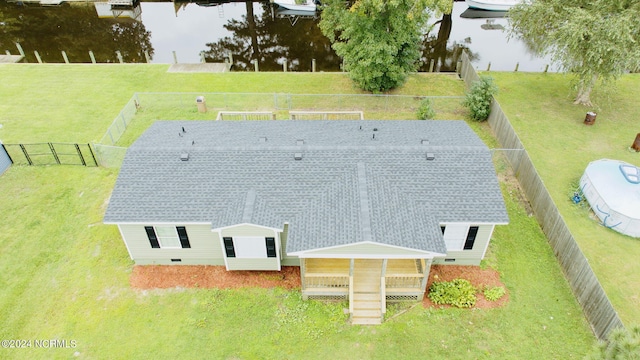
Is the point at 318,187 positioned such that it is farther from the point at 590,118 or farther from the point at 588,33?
the point at 590,118

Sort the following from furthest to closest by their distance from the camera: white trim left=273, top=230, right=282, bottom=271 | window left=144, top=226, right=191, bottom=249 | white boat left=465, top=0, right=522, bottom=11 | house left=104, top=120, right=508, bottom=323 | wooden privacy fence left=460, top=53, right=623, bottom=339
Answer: white boat left=465, top=0, right=522, bottom=11, window left=144, top=226, right=191, bottom=249, white trim left=273, top=230, right=282, bottom=271, house left=104, top=120, right=508, bottom=323, wooden privacy fence left=460, top=53, right=623, bottom=339

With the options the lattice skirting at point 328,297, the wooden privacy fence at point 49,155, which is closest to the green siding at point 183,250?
the lattice skirting at point 328,297

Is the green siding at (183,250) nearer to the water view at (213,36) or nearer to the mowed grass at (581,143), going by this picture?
the mowed grass at (581,143)

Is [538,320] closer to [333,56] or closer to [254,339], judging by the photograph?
[254,339]

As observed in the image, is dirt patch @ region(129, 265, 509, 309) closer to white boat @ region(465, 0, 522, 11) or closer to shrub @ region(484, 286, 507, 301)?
shrub @ region(484, 286, 507, 301)

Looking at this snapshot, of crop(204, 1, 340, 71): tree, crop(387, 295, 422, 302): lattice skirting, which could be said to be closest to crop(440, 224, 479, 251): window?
crop(387, 295, 422, 302): lattice skirting

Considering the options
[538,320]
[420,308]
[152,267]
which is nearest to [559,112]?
[538,320]

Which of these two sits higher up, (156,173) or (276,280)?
(156,173)
